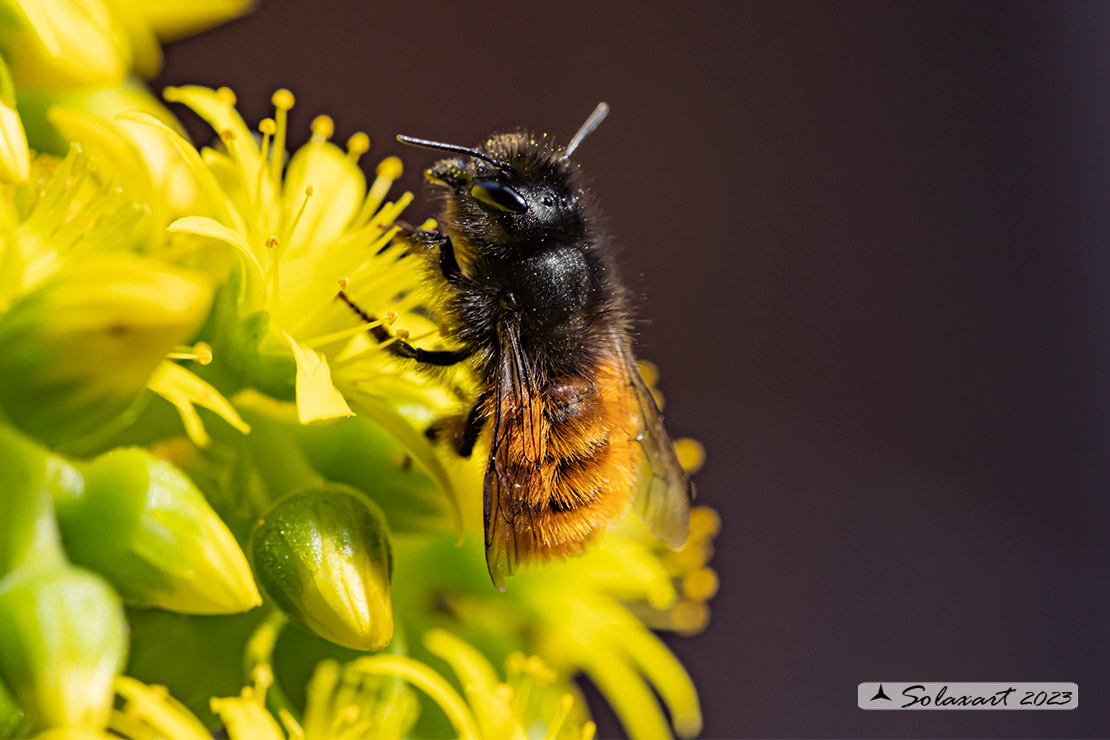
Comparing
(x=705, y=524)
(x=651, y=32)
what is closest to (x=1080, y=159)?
(x=651, y=32)

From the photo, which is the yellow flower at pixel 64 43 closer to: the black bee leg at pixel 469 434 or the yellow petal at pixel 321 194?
the yellow petal at pixel 321 194

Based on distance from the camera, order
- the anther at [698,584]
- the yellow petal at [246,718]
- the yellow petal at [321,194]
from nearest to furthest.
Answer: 1. the yellow petal at [246,718]
2. the yellow petal at [321,194]
3. the anther at [698,584]

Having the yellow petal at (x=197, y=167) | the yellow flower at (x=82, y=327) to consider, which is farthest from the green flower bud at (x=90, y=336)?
the yellow petal at (x=197, y=167)

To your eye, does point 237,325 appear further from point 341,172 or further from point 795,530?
point 795,530

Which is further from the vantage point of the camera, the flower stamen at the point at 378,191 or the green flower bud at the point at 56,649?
the flower stamen at the point at 378,191

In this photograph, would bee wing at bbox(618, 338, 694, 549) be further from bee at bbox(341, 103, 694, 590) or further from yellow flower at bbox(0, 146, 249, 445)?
yellow flower at bbox(0, 146, 249, 445)

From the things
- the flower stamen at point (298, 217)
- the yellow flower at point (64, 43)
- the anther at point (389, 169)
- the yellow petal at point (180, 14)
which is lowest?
the flower stamen at point (298, 217)

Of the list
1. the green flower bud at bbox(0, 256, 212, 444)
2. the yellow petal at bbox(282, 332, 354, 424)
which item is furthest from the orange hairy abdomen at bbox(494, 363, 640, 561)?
the green flower bud at bbox(0, 256, 212, 444)
